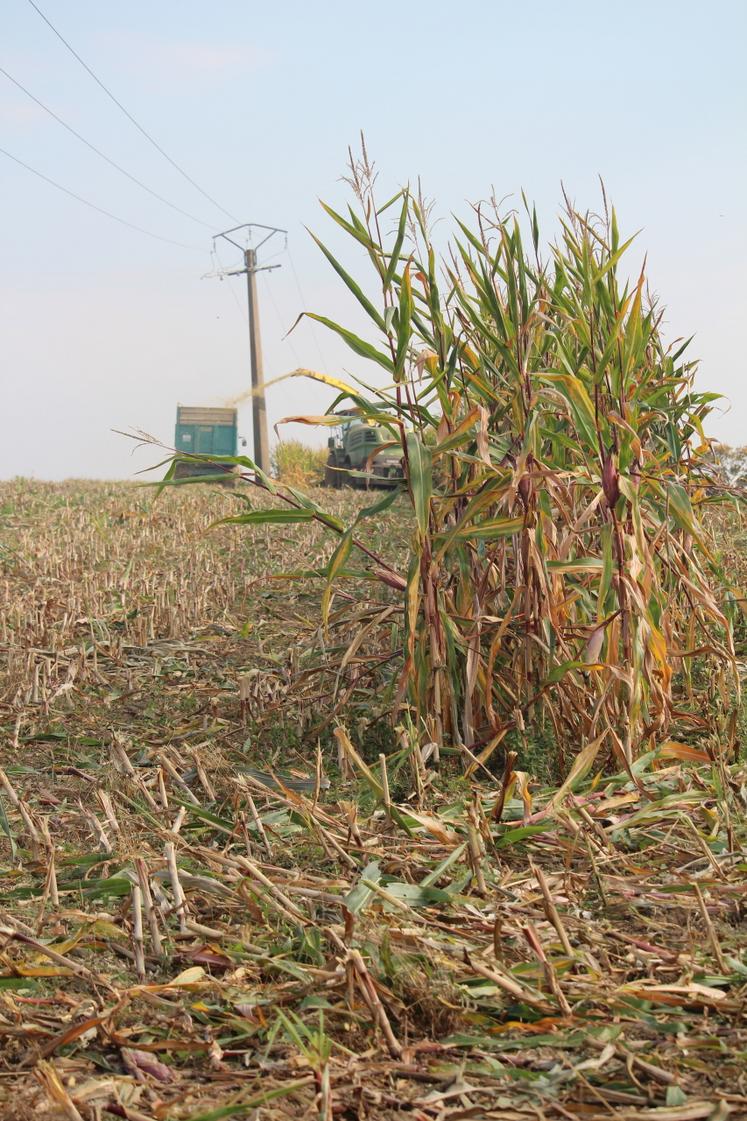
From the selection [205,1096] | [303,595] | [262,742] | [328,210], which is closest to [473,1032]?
[205,1096]

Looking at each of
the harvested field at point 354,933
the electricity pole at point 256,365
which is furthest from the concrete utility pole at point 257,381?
the harvested field at point 354,933

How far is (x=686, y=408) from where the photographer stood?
4.93 metres

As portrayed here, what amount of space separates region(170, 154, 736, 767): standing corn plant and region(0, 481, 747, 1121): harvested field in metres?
0.26

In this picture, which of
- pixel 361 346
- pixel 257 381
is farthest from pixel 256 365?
Result: pixel 361 346

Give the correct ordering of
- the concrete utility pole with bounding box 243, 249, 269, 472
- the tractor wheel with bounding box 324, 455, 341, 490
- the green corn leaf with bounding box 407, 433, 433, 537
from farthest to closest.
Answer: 1. the concrete utility pole with bounding box 243, 249, 269, 472
2. the tractor wheel with bounding box 324, 455, 341, 490
3. the green corn leaf with bounding box 407, 433, 433, 537

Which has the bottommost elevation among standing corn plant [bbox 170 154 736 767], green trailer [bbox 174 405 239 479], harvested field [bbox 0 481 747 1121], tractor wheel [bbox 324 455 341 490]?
harvested field [bbox 0 481 747 1121]

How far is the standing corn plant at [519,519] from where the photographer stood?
3580mm

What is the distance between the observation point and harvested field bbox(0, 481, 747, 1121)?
6.56 ft

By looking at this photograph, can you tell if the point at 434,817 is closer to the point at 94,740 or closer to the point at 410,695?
the point at 410,695

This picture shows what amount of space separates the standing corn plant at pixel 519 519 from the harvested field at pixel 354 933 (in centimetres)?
26

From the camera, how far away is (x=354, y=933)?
243 centimetres

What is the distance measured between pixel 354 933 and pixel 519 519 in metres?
1.59

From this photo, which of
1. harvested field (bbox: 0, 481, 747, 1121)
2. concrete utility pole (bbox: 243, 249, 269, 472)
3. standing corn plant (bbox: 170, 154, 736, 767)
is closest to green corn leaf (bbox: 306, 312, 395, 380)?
standing corn plant (bbox: 170, 154, 736, 767)

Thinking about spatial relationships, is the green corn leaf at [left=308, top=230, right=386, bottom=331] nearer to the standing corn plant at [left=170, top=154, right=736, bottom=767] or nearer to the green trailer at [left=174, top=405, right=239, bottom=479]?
the standing corn plant at [left=170, top=154, right=736, bottom=767]
